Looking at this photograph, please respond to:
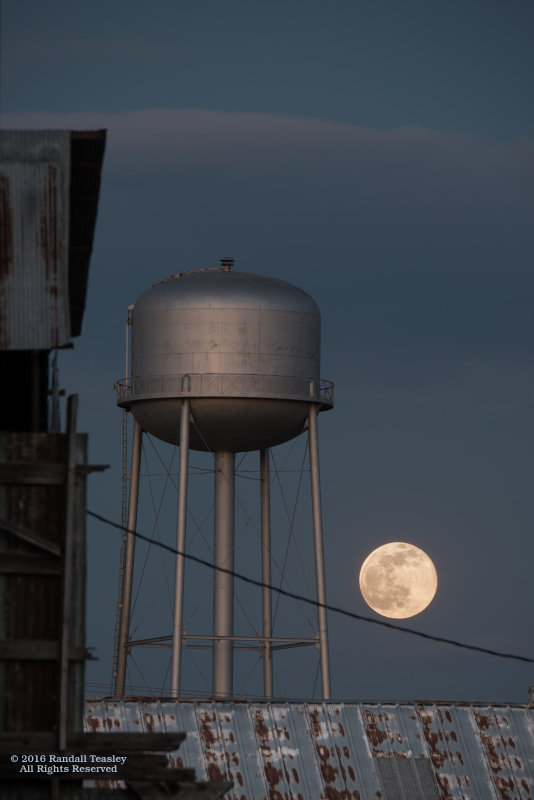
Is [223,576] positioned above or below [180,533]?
below

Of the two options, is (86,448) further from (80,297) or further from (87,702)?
(87,702)

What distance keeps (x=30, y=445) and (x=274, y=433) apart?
19945 mm

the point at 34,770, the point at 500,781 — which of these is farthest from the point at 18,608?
the point at 500,781

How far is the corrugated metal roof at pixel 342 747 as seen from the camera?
1305 inches

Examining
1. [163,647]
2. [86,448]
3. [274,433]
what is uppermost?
[274,433]

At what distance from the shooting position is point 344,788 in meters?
33.3

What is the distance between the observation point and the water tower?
39812 millimetres

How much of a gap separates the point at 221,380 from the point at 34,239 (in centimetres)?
1802

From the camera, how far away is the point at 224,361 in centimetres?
4006

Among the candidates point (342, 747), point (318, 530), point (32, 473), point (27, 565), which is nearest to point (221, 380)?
point (318, 530)

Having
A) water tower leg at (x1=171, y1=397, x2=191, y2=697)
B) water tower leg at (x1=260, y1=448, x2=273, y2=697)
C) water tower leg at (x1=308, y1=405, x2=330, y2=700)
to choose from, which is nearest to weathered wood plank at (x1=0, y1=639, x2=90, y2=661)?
water tower leg at (x1=171, y1=397, x2=191, y2=697)

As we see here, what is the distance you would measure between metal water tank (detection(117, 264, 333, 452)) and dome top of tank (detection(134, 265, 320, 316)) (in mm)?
25

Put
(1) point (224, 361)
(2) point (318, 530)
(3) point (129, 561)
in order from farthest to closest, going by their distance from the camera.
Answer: (3) point (129, 561)
(2) point (318, 530)
(1) point (224, 361)

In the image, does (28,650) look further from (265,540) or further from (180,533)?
(265,540)
